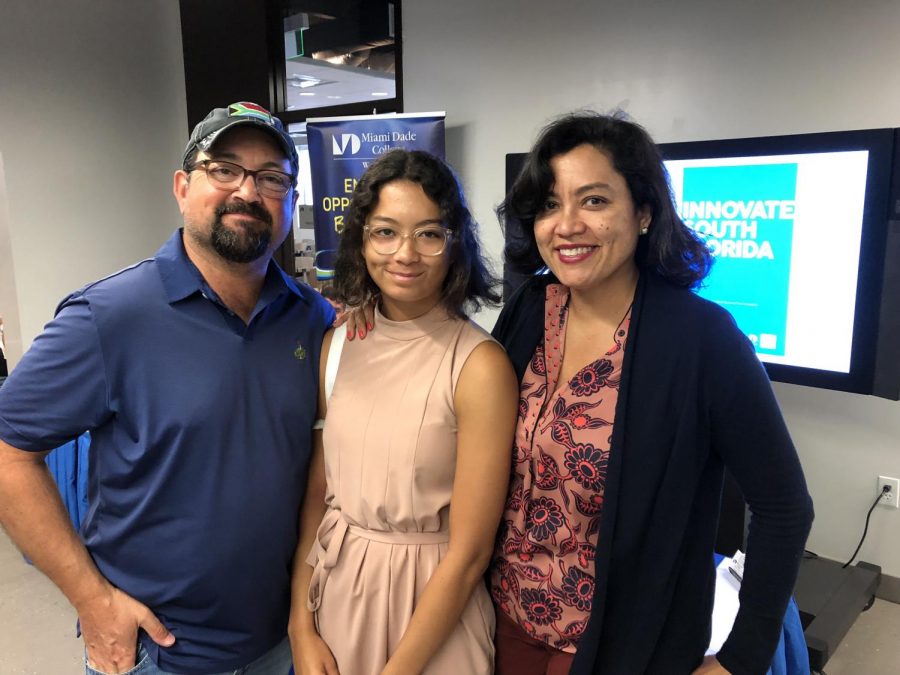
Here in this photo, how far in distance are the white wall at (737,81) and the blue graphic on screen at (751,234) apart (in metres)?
0.44

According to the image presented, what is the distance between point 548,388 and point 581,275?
216 mm

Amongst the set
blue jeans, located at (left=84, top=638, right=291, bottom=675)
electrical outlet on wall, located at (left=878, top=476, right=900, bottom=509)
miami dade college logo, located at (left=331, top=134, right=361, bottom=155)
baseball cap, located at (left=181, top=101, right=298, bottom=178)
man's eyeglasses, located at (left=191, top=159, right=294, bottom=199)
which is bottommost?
electrical outlet on wall, located at (left=878, top=476, right=900, bottom=509)

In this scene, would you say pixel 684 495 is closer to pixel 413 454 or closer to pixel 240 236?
pixel 413 454

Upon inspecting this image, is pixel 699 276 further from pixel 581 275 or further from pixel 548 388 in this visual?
pixel 548 388

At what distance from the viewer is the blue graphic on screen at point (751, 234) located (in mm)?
2561

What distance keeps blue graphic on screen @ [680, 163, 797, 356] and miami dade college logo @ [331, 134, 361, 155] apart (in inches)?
75.4

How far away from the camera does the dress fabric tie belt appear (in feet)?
4.11

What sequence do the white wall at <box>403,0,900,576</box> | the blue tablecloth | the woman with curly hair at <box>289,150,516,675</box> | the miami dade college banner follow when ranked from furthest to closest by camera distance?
the miami dade college banner < the blue tablecloth < the white wall at <box>403,0,900,576</box> < the woman with curly hair at <box>289,150,516,675</box>

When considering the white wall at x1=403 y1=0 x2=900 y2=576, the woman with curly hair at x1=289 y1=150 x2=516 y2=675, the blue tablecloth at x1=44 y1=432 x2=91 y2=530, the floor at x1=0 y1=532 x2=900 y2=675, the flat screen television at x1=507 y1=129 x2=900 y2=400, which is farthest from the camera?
the blue tablecloth at x1=44 y1=432 x2=91 y2=530

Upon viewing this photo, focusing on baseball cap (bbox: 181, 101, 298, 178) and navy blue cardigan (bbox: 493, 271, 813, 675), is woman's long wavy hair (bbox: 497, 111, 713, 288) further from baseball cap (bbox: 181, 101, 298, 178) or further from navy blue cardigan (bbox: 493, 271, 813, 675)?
baseball cap (bbox: 181, 101, 298, 178)

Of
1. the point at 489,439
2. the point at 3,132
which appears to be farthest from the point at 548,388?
the point at 3,132

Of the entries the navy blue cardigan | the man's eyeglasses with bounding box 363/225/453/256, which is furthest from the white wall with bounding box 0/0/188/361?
the navy blue cardigan

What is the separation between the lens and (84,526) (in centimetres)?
138

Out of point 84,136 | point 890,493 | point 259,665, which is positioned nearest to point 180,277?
point 259,665
